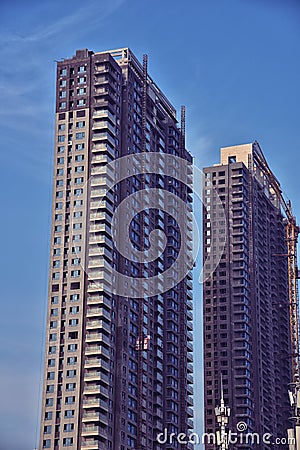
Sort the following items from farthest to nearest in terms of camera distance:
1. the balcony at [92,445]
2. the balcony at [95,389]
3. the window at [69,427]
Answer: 1. the balcony at [95,389]
2. the window at [69,427]
3. the balcony at [92,445]

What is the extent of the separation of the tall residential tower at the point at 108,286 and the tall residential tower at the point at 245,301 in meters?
15.5

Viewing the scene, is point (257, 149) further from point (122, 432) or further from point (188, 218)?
point (122, 432)

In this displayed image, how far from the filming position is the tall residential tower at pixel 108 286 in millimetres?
119375

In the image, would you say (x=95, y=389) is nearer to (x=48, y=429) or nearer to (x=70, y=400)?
(x=70, y=400)

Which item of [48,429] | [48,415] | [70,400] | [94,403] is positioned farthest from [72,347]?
[48,429]

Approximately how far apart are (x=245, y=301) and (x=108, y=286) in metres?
48.0

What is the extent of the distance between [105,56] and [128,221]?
83.3ft

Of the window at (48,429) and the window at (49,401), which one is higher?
the window at (49,401)

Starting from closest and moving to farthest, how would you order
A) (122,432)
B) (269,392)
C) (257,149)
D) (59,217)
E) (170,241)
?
(122,432), (59,217), (170,241), (269,392), (257,149)

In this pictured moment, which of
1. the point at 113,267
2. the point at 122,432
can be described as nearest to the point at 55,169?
the point at 113,267

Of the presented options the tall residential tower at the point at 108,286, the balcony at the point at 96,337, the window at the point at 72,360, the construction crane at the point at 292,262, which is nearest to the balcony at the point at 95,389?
the tall residential tower at the point at 108,286

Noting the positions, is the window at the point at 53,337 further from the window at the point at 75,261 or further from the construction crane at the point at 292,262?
the construction crane at the point at 292,262

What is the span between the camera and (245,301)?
6526 inches

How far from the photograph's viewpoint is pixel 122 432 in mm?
119875
